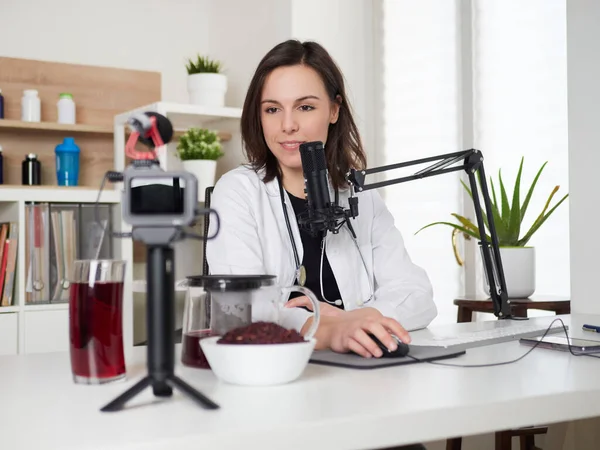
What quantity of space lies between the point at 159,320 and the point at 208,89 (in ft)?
9.31

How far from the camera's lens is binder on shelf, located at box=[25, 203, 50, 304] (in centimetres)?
304

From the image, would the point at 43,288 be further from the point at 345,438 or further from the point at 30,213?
the point at 345,438

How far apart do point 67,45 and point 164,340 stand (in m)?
3.40

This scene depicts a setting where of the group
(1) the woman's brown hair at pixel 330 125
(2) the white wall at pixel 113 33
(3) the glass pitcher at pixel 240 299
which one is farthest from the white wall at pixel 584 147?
(2) the white wall at pixel 113 33

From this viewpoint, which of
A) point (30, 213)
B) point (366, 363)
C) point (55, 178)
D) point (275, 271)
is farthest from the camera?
point (55, 178)

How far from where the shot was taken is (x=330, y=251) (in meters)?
1.95

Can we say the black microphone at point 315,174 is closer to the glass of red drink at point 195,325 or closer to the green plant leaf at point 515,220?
the glass of red drink at point 195,325

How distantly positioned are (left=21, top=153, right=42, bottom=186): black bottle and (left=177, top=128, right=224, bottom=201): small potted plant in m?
0.77

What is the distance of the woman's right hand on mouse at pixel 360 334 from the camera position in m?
1.19

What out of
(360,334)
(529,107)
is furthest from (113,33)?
(360,334)

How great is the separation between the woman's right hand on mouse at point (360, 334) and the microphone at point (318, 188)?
0.24 meters

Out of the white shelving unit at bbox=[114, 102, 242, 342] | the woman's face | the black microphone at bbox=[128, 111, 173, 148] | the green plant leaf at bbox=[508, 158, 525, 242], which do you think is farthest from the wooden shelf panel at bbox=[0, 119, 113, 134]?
the black microphone at bbox=[128, 111, 173, 148]

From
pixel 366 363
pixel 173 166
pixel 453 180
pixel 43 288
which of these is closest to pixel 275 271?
pixel 366 363

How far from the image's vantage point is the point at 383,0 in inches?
153
